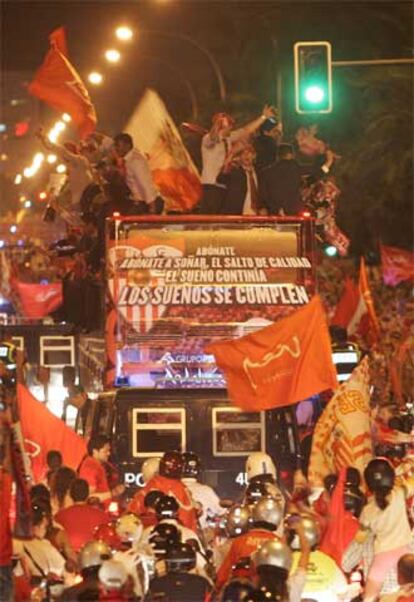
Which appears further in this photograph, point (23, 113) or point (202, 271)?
point (23, 113)

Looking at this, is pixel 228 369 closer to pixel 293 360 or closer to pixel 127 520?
pixel 293 360

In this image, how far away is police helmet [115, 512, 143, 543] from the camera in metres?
10.6

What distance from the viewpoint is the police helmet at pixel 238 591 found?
26.3ft

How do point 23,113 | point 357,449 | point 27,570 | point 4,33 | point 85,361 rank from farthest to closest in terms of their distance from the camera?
point 23,113 → point 4,33 → point 85,361 → point 357,449 → point 27,570

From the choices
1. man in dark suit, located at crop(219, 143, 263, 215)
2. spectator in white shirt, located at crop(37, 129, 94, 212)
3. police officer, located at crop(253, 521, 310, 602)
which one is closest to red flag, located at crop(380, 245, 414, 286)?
spectator in white shirt, located at crop(37, 129, 94, 212)

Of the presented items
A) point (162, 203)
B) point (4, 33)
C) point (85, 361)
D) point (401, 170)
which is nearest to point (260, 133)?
point (162, 203)

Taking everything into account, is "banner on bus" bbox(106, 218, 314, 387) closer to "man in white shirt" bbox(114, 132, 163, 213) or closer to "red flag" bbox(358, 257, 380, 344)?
"man in white shirt" bbox(114, 132, 163, 213)

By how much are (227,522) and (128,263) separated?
578 cm

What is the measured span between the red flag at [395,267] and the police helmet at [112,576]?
21.6 m

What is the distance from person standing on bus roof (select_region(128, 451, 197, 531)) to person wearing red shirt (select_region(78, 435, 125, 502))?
3.46ft

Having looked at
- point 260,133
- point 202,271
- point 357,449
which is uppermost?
point 260,133

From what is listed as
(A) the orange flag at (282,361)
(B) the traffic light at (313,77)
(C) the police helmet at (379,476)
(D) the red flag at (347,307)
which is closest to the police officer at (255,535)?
(C) the police helmet at (379,476)

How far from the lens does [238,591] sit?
26.4 ft

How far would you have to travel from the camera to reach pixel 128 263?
1648 centimetres
